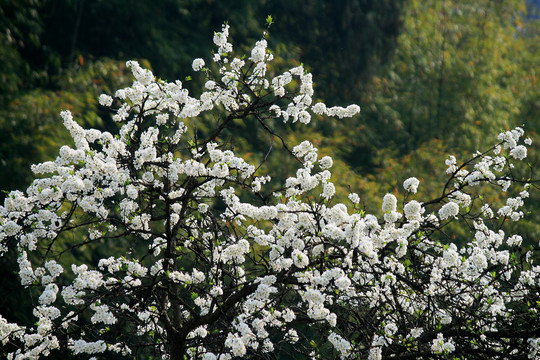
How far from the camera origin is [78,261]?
25.9 feet

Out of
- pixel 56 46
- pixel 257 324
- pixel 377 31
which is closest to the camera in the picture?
pixel 257 324

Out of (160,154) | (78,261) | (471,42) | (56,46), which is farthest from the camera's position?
(471,42)

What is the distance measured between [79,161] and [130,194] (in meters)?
0.49

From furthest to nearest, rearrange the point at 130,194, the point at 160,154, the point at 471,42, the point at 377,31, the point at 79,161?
1. the point at 471,42
2. the point at 377,31
3. the point at 160,154
4. the point at 130,194
5. the point at 79,161

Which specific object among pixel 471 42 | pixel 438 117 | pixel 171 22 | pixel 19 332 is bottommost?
pixel 19 332

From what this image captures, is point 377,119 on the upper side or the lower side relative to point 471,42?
lower

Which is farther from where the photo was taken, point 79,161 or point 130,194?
point 130,194

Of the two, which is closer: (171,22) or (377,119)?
(171,22)

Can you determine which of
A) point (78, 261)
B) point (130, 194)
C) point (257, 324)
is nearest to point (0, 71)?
point (78, 261)

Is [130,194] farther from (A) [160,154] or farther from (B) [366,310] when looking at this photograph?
(B) [366,310]

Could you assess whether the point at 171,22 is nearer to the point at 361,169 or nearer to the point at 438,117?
the point at 361,169

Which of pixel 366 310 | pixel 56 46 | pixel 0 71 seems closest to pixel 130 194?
pixel 366 310

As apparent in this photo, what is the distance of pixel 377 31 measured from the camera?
1306 cm

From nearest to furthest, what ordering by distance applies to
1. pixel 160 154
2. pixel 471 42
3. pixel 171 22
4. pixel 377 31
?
pixel 160 154
pixel 171 22
pixel 377 31
pixel 471 42
